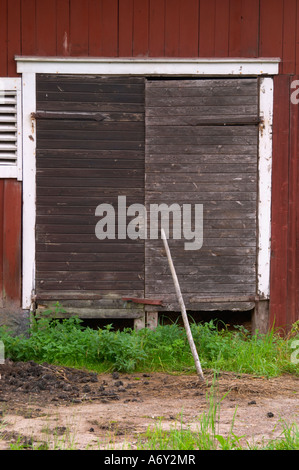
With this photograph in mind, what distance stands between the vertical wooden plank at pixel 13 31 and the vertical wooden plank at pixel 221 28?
6.83 ft

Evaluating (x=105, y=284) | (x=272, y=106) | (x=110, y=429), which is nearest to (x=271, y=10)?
(x=272, y=106)

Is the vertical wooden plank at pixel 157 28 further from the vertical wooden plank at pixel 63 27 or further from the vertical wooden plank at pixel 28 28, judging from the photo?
the vertical wooden plank at pixel 28 28

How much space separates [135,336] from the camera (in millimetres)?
6539

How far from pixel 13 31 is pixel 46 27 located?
0.35 metres

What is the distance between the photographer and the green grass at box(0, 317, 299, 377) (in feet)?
20.2

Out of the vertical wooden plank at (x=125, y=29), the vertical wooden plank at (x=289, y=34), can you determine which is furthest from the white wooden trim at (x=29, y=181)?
the vertical wooden plank at (x=289, y=34)

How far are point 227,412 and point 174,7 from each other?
4228 mm

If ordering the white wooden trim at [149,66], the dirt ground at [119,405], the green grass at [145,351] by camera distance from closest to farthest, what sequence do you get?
the dirt ground at [119,405] < the green grass at [145,351] < the white wooden trim at [149,66]

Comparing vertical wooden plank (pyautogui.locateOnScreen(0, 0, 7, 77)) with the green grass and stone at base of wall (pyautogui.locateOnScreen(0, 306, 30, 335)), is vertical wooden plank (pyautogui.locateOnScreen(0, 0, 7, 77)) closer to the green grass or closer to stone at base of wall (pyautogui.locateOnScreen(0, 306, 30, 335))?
stone at base of wall (pyautogui.locateOnScreen(0, 306, 30, 335))

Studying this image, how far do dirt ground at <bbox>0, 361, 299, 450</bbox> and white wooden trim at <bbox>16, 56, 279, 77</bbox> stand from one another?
10.0 ft

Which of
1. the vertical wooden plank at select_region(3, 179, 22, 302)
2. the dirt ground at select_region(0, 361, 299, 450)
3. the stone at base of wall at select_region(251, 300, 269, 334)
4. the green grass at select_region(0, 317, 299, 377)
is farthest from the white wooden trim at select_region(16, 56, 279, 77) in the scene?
the dirt ground at select_region(0, 361, 299, 450)

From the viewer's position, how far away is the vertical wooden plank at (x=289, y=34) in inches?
271
